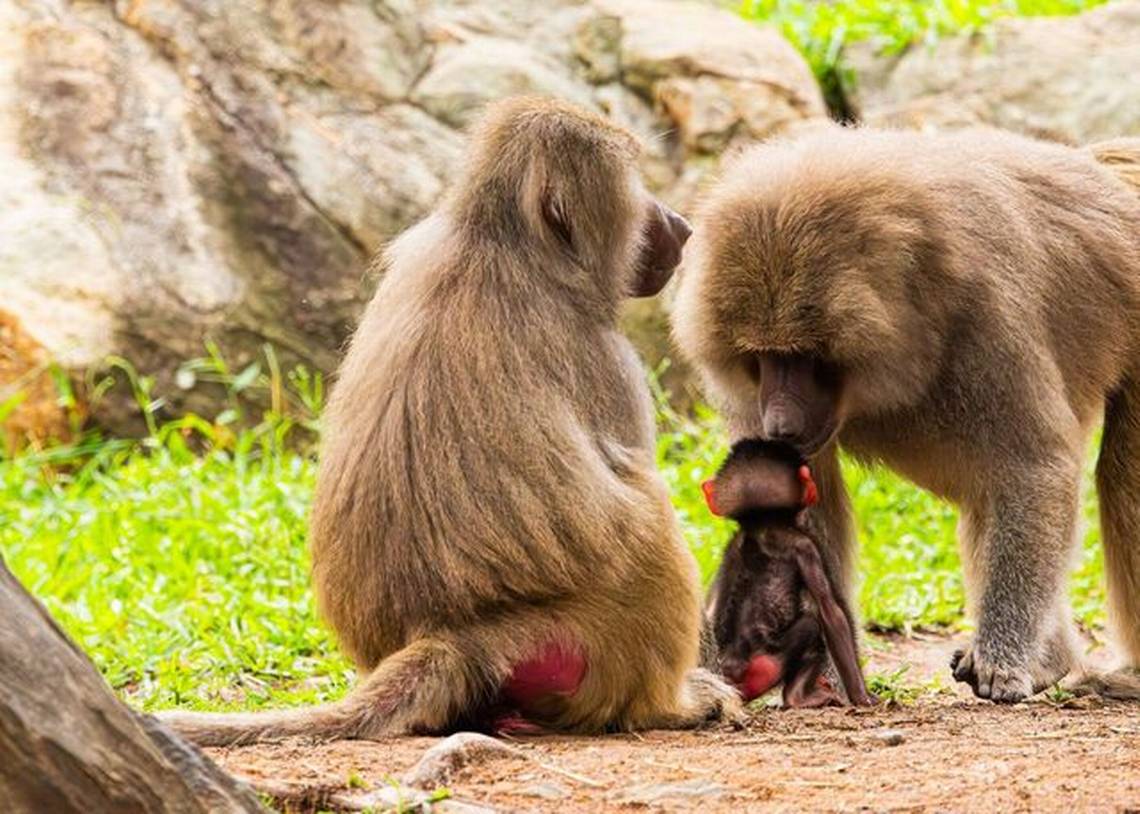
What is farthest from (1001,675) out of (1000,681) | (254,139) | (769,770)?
(254,139)

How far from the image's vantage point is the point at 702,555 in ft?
21.7

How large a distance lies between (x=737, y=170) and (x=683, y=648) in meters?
1.50

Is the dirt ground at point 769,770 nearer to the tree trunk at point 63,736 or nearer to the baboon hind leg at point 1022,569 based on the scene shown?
the baboon hind leg at point 1022,569

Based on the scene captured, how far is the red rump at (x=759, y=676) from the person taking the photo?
4884 mm

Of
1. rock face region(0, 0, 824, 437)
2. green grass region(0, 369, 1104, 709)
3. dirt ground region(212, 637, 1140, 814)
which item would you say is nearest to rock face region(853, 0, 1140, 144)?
rock face region(0, 0, 824, 437)

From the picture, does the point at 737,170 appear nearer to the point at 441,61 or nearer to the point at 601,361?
the point at 601,361

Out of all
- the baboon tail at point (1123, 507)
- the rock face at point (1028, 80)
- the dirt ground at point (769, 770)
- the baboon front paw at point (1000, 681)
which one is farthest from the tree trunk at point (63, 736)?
the rock face at point (1028, 80)

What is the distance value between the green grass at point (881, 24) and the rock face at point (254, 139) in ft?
1.83

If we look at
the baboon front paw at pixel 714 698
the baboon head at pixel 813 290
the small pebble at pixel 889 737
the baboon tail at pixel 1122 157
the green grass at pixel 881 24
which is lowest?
the baboon front paw at pixel 714 698

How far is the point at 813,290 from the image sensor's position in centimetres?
468

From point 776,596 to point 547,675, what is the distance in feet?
3.59

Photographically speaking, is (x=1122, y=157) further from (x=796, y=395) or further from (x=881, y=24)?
(x=881, y=24)

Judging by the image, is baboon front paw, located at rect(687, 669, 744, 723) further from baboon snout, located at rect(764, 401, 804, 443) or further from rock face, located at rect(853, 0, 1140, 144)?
rock face, located at rect(853, 0, 1140, 144)

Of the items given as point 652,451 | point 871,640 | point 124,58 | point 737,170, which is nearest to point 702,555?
point 871,640
